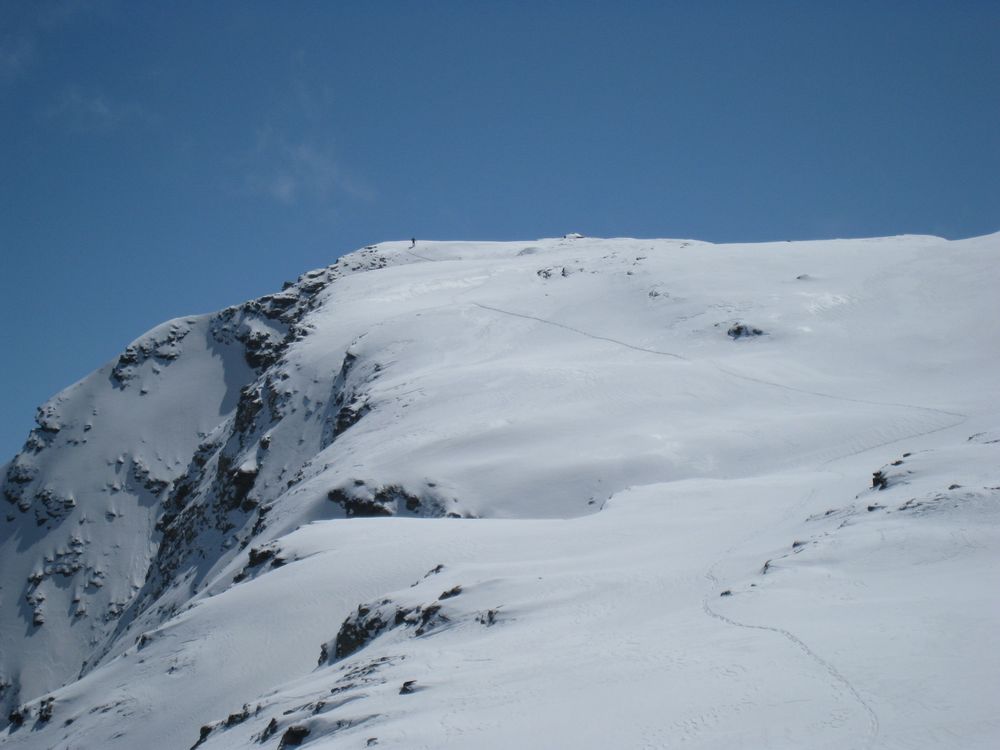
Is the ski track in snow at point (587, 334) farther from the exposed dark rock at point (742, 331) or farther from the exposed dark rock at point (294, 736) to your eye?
the exposed dark rock at point (294, 736)

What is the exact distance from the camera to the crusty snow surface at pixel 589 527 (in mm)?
9242

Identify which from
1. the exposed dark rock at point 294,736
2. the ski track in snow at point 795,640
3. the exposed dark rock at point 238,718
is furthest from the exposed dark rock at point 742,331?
the exposed dark rock at point 294,736

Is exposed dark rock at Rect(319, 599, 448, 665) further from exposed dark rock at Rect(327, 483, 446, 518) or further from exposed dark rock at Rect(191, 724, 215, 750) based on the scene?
exposed dark rock at Rect(327, 483, 446, 518)

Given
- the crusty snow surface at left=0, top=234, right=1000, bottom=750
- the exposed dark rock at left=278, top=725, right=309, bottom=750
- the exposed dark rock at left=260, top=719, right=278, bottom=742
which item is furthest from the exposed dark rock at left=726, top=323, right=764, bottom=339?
the exposed dark rock at left=278, top=725, right=309, bottom=750

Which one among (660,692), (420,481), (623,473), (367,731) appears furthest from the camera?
(420,481)

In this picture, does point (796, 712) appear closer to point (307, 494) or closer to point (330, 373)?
point (307, 494)

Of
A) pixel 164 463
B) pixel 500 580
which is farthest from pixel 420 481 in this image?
pixel 164 463

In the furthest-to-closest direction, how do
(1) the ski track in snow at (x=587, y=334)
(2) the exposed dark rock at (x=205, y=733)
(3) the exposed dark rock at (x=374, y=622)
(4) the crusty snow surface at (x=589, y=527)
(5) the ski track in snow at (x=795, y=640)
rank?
1. (1) the ski track in snow at (x=587, y=334)
2. (2) the exposed dark rock at (x=205, y=733)
3. (3) the exposed dark rock at (x=374, y=622)
4. (4) the crusty snow surface at (x=589, y=527)
5. (5) the ski track in snow at (x=795, y=640)

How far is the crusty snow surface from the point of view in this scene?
924 cm

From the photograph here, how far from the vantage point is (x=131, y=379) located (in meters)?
96.3

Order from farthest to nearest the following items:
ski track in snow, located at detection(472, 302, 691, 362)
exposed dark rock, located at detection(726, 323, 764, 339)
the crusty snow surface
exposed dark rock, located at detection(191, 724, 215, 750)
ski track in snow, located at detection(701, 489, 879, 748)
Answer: exposed dark rock, located at detection(726, 323, 764, 339) < ski track in snow, located at detection(472, 302, 691, 362) < exposed dark rock, located at detection(191, 724, 215, 750) < the crusty snow surface < ski track in snow, located at detection(701, 489, 879, 748)

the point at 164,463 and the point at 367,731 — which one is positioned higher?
the point at 164,463

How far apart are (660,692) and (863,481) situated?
44.0 ft

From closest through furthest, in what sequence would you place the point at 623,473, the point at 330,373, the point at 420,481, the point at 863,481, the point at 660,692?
the point at 660,692 → the point at 863,481 → the point at 623,473 → the point at 420,481 → the point at 330,373
